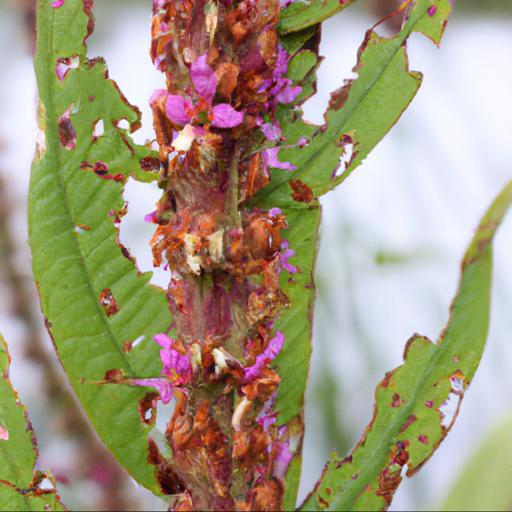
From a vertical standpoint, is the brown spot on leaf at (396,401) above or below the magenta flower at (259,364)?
below

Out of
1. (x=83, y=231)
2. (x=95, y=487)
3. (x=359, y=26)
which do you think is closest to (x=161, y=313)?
(x=83, y=231)

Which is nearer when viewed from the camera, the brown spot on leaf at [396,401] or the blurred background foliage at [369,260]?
the brown spot on leaf at [396,401]

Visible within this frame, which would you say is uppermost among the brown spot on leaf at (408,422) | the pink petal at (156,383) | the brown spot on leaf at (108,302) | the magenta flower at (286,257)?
the magenta flower at (286,257)

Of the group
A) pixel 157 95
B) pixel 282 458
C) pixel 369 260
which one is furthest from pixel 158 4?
pixel 369 260

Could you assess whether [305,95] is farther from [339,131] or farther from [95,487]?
[95,487]

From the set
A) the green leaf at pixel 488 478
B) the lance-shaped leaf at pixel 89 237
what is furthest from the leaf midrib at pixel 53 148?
the green leaf at pixel 488 478

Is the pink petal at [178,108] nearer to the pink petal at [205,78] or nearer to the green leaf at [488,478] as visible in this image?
the pink petal at [205,78]
